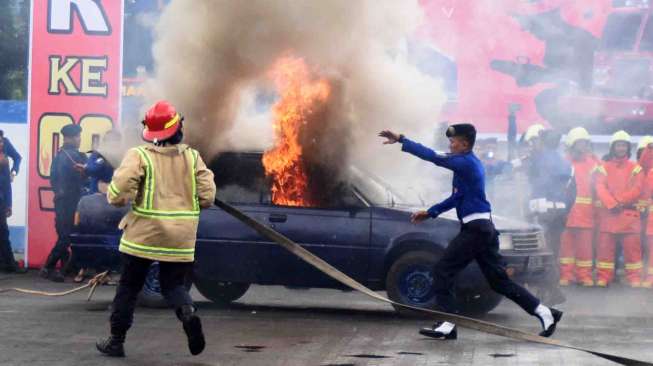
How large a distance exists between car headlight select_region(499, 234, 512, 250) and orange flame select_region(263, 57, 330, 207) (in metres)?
1.76

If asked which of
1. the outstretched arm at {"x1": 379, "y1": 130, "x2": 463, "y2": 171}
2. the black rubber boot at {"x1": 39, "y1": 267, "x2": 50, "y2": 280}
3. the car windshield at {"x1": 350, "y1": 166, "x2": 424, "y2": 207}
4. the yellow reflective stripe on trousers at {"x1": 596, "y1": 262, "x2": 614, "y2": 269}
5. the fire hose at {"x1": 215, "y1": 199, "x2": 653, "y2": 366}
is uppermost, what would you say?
the outstretched arm at {"x1": 379, "y1": 130, "x2": 463, "y2": 171}

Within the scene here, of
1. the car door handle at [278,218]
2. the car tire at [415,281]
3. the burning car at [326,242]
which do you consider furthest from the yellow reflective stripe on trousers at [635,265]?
the car door handle at [278,218]

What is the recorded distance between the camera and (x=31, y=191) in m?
15.5

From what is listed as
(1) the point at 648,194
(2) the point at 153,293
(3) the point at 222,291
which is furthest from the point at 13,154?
(1) the point at 648,194

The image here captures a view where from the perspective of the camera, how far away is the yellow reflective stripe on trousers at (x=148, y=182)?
8.41 m

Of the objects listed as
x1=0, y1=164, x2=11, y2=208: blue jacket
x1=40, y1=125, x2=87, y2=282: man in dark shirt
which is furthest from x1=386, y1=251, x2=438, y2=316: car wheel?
x1=0, y1=164, x2=11, y2=208: blue jacket

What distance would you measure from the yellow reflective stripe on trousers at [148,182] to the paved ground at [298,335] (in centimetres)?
107

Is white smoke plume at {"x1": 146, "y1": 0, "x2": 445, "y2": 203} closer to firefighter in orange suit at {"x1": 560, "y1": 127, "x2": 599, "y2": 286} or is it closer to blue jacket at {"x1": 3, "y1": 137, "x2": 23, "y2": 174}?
firefighter in orange suit at {"x1": 560, "y1": 127, "x2": 599, "y2": 286}

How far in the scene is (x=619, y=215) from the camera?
15672 mm

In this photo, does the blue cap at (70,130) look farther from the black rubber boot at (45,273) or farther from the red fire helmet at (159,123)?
the red fire helmet at (159,123)

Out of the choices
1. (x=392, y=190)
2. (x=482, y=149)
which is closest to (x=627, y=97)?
(x=482, y=149)

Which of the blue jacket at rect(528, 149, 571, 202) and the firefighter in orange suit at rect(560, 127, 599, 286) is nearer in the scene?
the blue jacket at rect(528, 149, 571, 202)

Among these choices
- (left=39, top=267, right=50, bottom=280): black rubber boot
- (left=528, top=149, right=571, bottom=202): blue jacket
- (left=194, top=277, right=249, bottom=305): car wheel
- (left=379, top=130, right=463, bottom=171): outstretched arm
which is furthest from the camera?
(left=528, top=149, right=571, bottom=202): blue jacket

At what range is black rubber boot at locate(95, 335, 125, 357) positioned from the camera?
8.58 m
